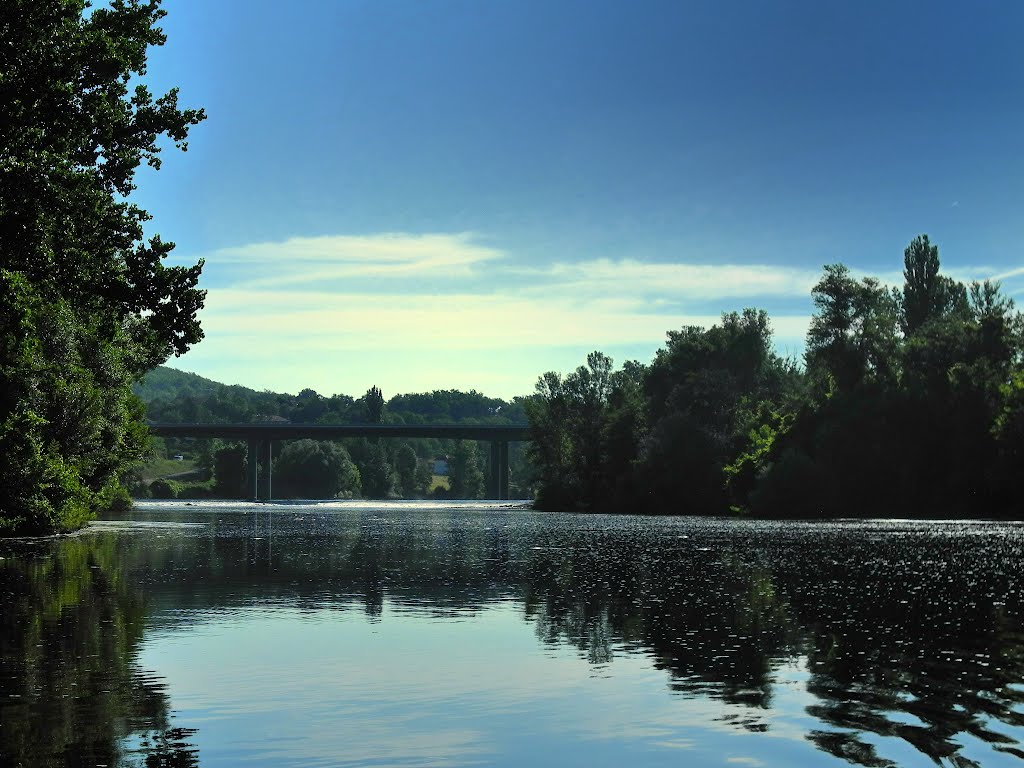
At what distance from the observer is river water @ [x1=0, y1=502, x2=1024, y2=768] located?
14.6 metres

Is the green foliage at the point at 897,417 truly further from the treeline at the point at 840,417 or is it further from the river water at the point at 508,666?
the river water at the point at 508,666

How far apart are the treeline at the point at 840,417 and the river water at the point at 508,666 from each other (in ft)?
236

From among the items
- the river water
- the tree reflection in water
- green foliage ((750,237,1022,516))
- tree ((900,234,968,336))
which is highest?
tree ((900,234,968,336))

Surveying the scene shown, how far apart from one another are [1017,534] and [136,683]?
6931 cm

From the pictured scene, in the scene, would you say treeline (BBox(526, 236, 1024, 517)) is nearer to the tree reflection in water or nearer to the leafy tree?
the leafy tree

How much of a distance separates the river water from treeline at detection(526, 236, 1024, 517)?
72014mm

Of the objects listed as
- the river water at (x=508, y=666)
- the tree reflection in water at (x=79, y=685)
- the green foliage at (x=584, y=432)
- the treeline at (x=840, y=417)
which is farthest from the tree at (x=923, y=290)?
the tree reflection in water at (x=79, y=685)

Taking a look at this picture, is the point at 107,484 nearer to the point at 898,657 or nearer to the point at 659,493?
the point at 898,657

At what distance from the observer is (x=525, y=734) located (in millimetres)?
15578

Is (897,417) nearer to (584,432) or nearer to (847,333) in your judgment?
(847,333)

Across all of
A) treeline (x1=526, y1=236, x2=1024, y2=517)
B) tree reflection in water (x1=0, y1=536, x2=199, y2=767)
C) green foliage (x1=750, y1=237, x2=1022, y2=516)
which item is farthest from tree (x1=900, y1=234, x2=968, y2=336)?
tree reflection in water (x1=0, y1=536, x2=199, y2=767)

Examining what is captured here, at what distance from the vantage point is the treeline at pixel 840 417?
11388cm

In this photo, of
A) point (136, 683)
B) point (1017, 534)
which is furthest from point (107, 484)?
point (136, 683)

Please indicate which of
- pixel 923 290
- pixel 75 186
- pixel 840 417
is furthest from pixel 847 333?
pixel 75 186
